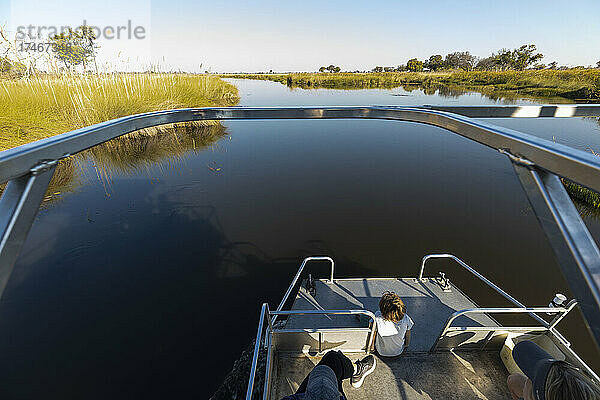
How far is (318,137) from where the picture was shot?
15.0m

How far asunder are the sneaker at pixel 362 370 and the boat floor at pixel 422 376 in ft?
0.37

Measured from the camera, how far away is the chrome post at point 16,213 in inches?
25.2

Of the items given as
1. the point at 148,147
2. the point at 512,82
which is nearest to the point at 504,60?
the point at 512,82

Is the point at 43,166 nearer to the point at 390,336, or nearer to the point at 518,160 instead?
the point at 518,160

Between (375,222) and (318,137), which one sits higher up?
(318,137)

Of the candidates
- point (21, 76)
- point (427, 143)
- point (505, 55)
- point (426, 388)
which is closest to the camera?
point (426, 388)

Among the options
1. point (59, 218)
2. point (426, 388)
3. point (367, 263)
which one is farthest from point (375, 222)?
point (59, 218)

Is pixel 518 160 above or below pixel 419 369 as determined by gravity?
above

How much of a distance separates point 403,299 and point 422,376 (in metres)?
1.50

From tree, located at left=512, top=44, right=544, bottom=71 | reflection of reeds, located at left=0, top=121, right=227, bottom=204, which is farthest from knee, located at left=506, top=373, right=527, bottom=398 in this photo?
tree, located at left=512, top=44, right=544, bottom=71

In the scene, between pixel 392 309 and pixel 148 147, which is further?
pixel 148 147

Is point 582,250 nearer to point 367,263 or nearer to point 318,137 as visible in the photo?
point 367,263

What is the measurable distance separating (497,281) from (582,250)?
6216 mm

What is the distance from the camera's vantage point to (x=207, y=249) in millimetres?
6387
